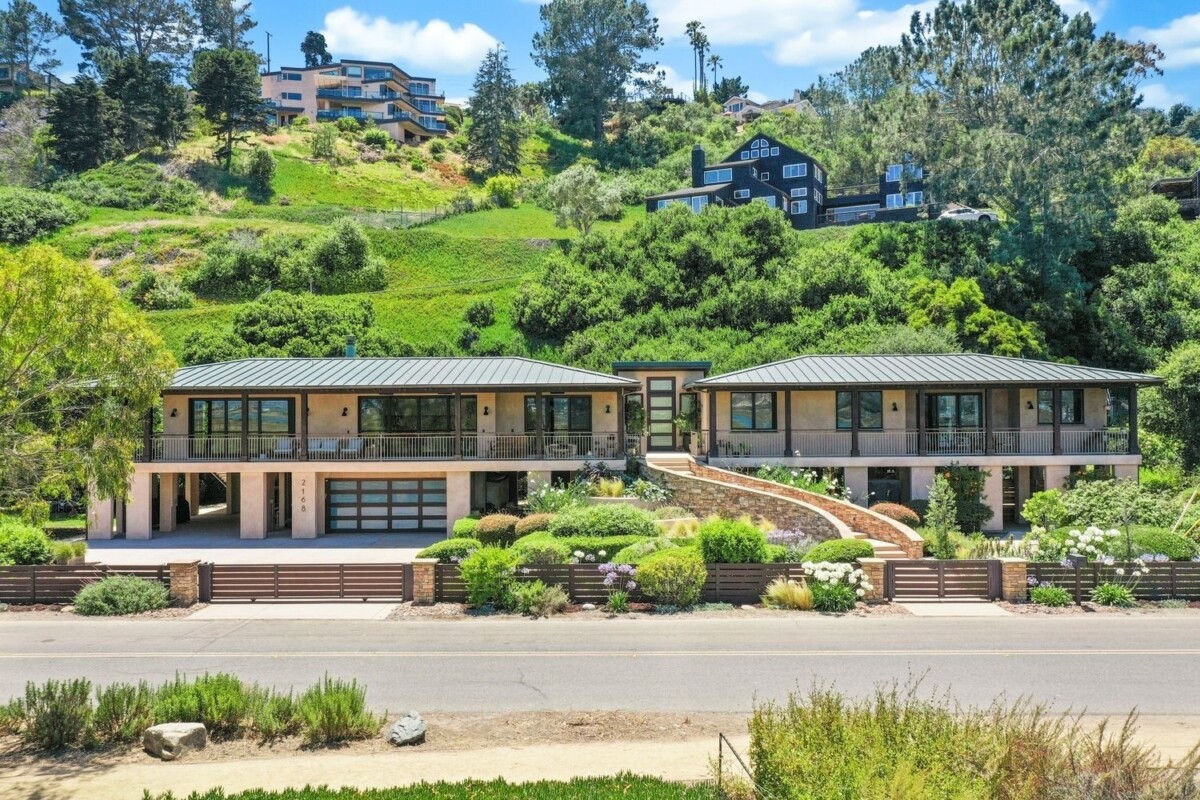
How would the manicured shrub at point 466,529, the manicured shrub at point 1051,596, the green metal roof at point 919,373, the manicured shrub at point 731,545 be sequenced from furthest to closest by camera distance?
1. the green metal roof at point 919,373
2. the manicured shrub at point 466,529
3. the manicured shrub at point 731,545
4. the manicured shrub at point 1051,596

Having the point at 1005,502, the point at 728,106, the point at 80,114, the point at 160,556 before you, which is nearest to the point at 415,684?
the point at 160,556

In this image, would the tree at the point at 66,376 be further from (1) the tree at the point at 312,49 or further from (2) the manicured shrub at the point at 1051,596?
(1) the tree at the point at 312,49

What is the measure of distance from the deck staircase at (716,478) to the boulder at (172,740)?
15.3m

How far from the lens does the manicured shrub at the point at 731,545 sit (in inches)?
750

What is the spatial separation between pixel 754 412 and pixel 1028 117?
31.4m

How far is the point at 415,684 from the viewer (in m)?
13.0

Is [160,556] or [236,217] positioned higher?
[236,217]

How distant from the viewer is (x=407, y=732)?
10422 millimetres

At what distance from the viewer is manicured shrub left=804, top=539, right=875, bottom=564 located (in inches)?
756

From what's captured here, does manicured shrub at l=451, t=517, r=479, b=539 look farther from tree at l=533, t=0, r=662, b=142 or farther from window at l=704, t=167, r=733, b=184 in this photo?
tree at l=533, t=0, r=662, b=142

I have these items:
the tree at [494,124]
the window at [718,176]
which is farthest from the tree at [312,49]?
the window at [718,176]

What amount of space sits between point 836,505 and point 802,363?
7.81m

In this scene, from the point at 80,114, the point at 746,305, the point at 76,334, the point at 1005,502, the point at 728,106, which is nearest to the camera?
the point at 76,334

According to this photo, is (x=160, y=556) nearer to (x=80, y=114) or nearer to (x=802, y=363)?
(x=802, y=363)
